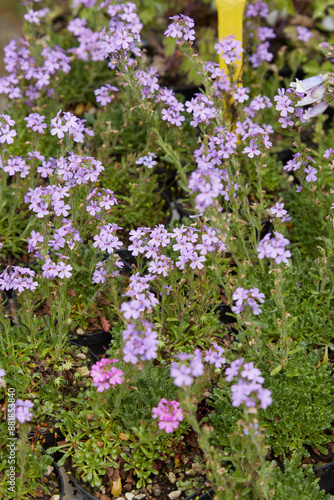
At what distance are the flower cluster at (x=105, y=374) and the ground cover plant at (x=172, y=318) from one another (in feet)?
0.03

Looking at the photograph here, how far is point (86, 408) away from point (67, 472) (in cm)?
32

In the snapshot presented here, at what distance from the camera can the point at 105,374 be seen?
8.52 feet

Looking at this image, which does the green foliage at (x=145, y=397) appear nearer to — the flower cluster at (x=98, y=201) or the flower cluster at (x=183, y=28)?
the flower cluster at (x=98, y=201)

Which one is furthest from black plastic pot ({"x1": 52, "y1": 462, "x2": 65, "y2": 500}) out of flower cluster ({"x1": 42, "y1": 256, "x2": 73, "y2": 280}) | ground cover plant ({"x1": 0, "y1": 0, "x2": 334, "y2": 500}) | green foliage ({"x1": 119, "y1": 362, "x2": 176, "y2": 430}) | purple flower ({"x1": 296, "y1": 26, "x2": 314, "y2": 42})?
purple flower ({"x1": 296, "y1": 26, "x2": 314, "y2": 42})

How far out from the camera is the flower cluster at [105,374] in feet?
8.45

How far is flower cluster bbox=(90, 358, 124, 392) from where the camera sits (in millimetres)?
2574

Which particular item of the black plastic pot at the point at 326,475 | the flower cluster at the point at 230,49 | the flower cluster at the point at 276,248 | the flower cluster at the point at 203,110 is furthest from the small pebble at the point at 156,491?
the flower cluster at the point at 230,49

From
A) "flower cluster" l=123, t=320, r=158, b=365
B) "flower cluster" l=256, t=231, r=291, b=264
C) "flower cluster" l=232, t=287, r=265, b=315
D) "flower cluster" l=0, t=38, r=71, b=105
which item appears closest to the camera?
"flower cluster" l=123, t=320, r=158, b=365

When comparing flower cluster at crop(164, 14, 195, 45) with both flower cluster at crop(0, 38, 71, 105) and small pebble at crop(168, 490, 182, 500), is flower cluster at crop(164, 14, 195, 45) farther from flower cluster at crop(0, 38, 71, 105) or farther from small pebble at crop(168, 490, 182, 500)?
small pebble at crop(168, 490, 182, 500)

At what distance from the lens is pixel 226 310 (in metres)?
3.71

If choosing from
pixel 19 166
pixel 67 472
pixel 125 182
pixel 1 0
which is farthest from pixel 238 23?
pixel 1 0

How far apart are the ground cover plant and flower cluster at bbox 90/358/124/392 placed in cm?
1

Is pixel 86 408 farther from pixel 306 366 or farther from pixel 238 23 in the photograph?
pixel 238 23

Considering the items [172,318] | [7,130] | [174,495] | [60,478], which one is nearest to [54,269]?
[172,318]
